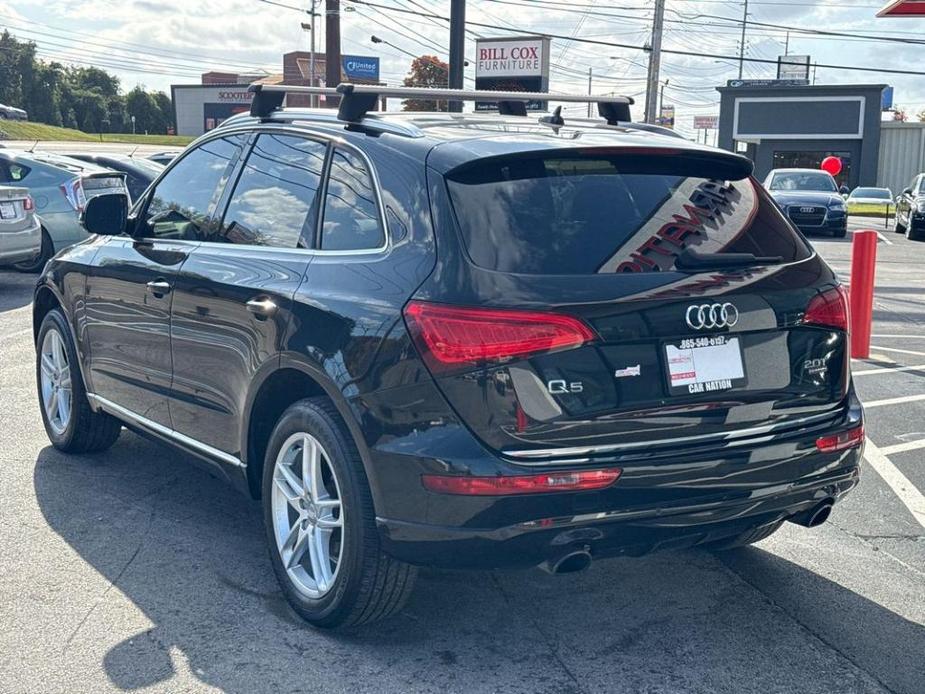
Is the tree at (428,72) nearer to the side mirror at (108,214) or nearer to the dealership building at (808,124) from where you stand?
the dealership building at (808,124)

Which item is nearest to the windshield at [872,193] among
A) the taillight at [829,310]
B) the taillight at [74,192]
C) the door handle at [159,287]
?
the taillight at [74,192]

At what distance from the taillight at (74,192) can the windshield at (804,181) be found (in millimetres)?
16818

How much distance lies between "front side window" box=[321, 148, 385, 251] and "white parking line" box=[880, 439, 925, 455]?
395cm

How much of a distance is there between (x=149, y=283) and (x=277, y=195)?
3.04 ft

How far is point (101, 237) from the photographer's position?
5.83 meters

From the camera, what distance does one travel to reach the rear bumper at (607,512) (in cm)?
344

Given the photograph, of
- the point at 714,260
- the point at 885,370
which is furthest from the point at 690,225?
the point at 885,370

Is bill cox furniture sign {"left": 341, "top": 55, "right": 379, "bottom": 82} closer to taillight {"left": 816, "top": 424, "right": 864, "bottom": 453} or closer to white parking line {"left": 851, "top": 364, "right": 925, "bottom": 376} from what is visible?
white parking line {"left": 851, "top": 364, "right": 925, "bottom": 376}

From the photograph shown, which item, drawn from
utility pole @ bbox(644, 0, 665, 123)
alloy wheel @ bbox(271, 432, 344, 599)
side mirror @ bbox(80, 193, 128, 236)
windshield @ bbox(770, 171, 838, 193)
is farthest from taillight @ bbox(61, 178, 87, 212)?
utility pole @ bbox(644, 0, 665, 123)

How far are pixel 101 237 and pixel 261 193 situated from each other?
5.18 feet

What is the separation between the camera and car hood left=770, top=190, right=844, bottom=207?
25.2 meters

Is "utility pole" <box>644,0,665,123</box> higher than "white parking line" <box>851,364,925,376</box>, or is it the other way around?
"utility pole" <box>644,0,665,123</box>

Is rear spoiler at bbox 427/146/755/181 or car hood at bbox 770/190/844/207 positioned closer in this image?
rear spoiler at bbox 427/146/755/181

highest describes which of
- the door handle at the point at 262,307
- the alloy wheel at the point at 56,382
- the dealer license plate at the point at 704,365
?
the door handle at the point at 262,307
